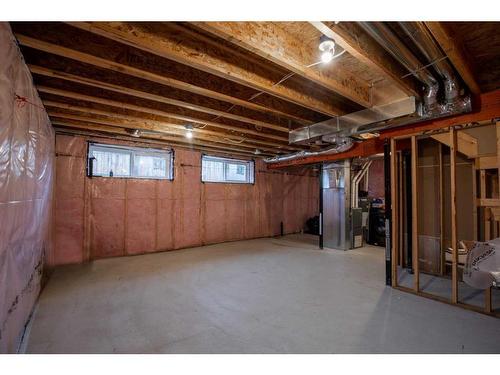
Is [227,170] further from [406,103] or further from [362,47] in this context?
[362,47]

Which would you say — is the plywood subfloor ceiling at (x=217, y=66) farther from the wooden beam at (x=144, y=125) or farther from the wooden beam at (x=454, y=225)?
the wooden beam at (x=454, y=225)

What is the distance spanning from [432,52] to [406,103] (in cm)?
87

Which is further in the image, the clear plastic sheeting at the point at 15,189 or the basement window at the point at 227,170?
the basement window at the point at 227,170

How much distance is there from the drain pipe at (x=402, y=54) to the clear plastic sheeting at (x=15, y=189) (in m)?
2.09

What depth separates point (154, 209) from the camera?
4582 mm

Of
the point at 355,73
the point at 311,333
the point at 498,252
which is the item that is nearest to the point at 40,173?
the point at 311,333

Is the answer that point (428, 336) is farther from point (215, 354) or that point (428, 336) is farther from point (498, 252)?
point (215, 354)

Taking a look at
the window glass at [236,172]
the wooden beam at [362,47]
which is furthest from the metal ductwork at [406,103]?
the window glass at [236,172]

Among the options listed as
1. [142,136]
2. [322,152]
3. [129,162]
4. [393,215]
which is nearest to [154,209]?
[129,162]

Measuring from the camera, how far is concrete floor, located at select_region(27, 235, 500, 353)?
5.61ft

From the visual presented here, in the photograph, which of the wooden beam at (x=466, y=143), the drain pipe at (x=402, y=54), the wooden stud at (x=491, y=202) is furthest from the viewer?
the wooden beam at (x=466, y=143)

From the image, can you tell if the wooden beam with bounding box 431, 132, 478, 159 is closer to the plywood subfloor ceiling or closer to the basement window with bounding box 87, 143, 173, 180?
the plywood subfloor ceiling

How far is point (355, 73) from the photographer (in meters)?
2.34

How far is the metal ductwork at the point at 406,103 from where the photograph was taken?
4.97 ft
